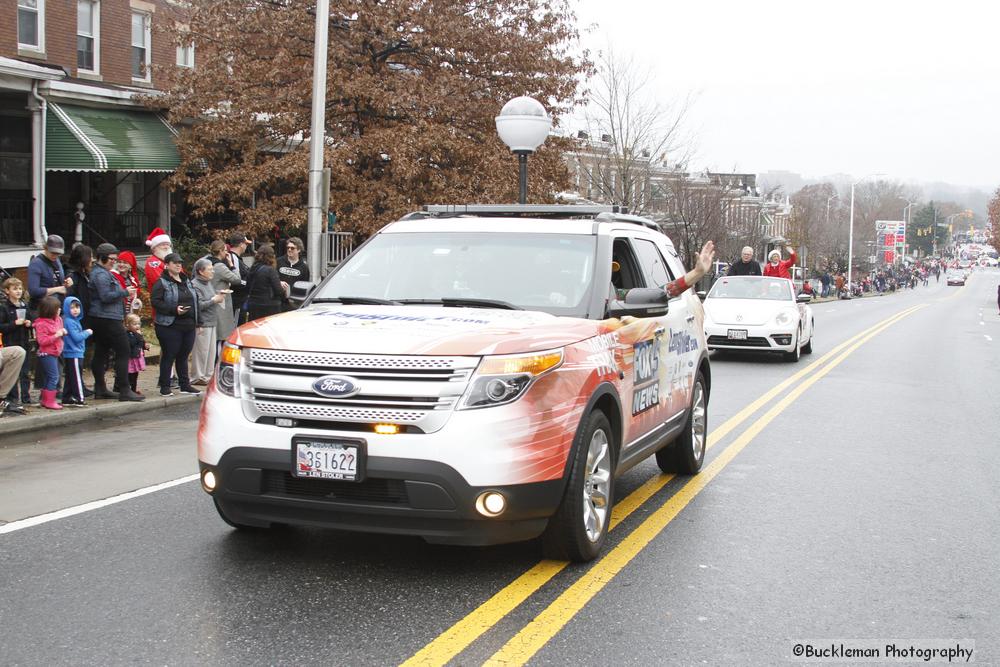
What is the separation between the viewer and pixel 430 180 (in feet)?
71.8

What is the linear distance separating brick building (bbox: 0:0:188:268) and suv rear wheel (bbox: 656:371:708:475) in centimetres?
1371

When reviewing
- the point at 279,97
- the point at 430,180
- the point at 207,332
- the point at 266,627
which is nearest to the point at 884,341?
the point at 430,180

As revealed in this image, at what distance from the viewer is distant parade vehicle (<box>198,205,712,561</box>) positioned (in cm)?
473

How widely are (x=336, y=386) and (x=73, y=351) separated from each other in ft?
23.7

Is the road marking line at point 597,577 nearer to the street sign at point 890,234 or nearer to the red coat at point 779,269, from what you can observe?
the red coat at point 779,269

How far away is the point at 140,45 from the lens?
26250mm

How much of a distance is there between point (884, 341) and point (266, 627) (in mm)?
22378

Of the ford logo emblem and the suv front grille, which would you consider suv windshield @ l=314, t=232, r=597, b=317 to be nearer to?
the suv front grille

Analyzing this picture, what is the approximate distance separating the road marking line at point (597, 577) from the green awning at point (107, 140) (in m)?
14.7

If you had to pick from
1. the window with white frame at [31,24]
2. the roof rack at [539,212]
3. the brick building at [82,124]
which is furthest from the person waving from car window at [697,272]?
the window with white frame at [31,24]

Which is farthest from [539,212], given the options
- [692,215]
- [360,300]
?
[692,215]

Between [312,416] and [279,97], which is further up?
[279,97]

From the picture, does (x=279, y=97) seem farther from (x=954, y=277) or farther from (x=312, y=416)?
(x=954, y=277)

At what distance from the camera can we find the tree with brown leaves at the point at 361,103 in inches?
848
